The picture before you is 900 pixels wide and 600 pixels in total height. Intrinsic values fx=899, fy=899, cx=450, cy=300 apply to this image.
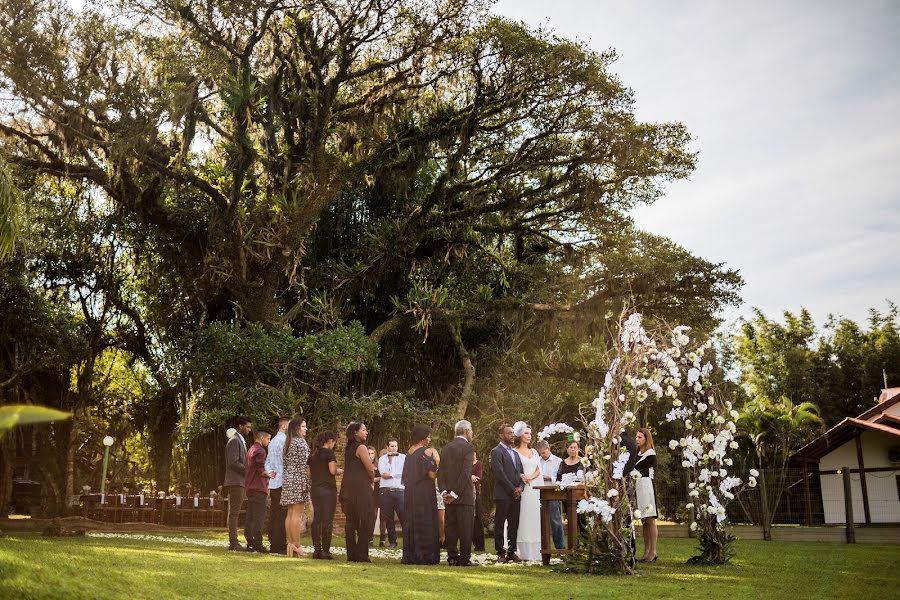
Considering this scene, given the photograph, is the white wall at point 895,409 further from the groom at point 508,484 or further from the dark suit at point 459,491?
the dark suit at point 459,491

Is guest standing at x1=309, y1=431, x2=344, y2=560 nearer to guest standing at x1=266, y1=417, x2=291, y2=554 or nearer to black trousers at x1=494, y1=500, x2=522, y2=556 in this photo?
guest standing at x1=266, y1=417, x2=291, y2=554

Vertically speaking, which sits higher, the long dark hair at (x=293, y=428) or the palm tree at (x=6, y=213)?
the palm tree at (x=6, y=213)

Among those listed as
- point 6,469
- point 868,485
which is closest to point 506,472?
point 6,469

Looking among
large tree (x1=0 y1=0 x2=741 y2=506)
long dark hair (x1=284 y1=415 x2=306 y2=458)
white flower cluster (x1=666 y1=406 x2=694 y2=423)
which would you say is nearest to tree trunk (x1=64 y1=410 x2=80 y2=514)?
large tree (x1=0 y1=0 x2=741 y2=506)

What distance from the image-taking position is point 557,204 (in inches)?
839

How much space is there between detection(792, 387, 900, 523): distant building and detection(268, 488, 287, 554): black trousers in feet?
59.0

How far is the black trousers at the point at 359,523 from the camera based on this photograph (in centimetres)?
1114

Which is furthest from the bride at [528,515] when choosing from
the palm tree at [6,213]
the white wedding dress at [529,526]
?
the palm tree at [6,213]

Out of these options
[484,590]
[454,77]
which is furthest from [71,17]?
[484,590]

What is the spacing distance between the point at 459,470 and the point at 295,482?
228 centimetres

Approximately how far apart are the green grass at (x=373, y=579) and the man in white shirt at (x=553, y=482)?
1353 mm

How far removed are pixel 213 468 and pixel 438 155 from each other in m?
9.75

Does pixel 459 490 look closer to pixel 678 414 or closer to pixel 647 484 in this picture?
pixel 647 484

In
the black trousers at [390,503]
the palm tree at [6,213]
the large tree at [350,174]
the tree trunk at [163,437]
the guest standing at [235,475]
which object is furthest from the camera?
the tree trunk at [163,437]
